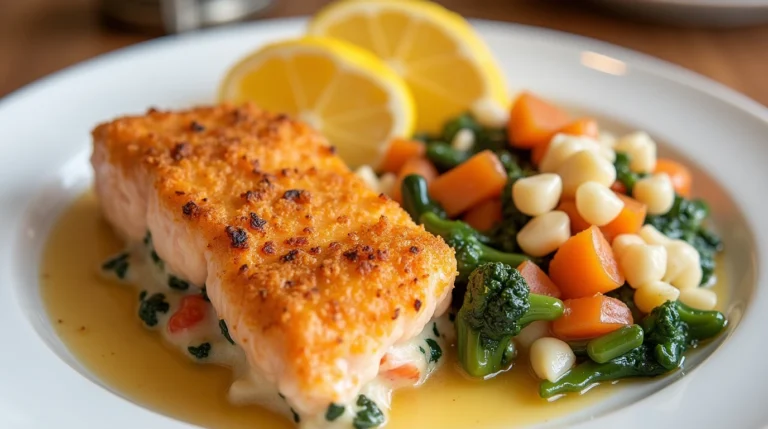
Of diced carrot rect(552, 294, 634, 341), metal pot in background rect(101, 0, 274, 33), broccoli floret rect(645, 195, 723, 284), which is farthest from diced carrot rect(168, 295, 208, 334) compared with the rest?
metal pot in background rect(101, 0, 274, 33)

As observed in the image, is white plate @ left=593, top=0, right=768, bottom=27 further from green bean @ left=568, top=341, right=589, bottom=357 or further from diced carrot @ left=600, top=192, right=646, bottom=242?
green bean @ left=568, top=341, right=589, bottom=357

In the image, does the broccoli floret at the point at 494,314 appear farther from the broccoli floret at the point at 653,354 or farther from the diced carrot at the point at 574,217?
the diced carrot at the point at 574,217

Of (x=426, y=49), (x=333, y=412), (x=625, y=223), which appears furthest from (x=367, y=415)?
(x=426, y=49)

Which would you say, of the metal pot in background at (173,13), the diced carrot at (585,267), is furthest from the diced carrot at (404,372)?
the metal pot in background at (173,13)

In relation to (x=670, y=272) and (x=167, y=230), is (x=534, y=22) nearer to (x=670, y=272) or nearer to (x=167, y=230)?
(x=670, y=272)

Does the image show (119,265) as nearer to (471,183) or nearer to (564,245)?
(471,183)
